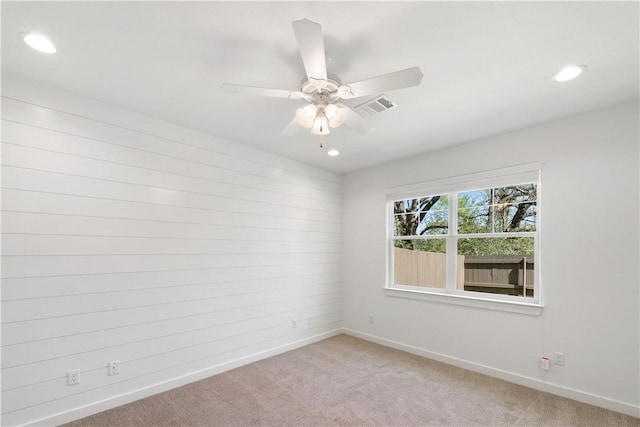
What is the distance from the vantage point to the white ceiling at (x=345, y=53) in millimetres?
1641

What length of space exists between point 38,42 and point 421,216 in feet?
13.4

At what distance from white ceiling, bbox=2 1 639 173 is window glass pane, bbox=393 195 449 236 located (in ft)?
4.33

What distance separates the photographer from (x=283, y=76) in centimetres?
223

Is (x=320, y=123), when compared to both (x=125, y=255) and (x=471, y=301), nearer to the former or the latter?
(x=125, y=255)

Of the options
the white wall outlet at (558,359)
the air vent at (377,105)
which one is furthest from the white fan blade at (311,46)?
the white wall outlet at (558,359)

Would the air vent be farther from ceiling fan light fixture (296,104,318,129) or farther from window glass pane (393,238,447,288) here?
window glass pane (393,238,447,288)

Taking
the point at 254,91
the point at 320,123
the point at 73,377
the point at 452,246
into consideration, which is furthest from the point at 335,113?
the point at 73,377

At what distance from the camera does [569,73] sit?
2180 millimetres

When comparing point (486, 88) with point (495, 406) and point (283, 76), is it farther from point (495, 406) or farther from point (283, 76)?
point (495, 406)

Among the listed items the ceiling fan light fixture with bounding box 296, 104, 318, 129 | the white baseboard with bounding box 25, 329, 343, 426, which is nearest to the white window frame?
the white baseboard with bounding box 25, 329, 343, 426

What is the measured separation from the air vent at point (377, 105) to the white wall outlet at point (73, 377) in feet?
10.5

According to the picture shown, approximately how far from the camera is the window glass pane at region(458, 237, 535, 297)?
10.6ft

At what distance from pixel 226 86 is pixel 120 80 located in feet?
3.81

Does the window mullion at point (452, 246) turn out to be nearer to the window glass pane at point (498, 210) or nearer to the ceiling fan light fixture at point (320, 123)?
the window glass pane at point (498, 210)
